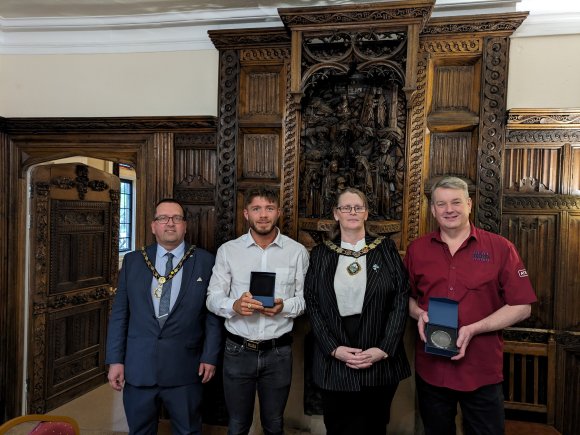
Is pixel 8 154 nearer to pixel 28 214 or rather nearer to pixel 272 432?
pixel 28 214

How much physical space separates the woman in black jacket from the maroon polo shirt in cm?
14

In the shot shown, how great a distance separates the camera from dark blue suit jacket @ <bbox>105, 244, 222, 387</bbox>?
1990mm

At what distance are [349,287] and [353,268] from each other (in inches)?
3.6

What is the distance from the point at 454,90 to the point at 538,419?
2.22 metres

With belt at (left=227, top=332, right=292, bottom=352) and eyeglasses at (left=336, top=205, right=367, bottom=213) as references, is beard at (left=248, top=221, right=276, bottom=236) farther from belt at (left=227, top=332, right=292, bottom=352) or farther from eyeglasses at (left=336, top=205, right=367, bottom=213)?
belt at (left=227, top=332, right=292, bottom=352)

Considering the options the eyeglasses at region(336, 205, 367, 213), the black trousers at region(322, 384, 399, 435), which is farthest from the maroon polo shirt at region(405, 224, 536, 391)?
the eyeglasses at region(336, 205, 367, 213)

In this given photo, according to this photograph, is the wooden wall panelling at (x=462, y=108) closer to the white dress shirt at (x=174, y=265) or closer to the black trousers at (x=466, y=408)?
the black trousers at (x=466, y=408)

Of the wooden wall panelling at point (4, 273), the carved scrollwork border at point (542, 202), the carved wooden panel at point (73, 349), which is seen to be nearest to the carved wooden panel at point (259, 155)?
the carved scrollwork border at point (542, 202)

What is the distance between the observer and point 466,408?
5.78ft

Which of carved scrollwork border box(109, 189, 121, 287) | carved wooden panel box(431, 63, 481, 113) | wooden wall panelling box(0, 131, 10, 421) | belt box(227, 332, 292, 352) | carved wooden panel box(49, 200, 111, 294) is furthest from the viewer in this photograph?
carved scrollwork border box(109, 189, 121, 287)

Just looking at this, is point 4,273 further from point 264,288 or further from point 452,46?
point 452,46

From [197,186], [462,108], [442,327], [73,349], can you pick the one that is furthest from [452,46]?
[73,349]

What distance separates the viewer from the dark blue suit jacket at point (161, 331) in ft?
6.53

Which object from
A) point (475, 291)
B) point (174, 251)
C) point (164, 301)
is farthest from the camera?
point (174, 251)
